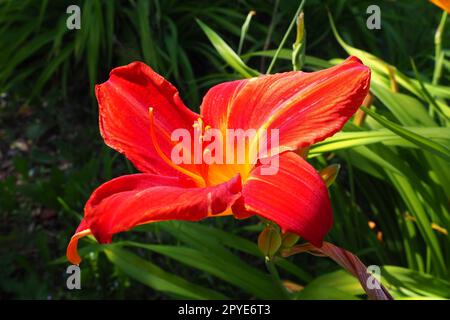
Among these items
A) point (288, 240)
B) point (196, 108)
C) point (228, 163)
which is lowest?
point (288, 240)

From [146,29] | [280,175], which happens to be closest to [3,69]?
[146,29]

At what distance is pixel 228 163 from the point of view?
897mm

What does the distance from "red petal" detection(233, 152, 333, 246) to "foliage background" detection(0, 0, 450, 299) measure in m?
0.29

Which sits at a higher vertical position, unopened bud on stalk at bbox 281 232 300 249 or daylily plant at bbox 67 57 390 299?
daylily plant at bbox 67 57 390 299

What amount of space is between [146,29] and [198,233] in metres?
1.11

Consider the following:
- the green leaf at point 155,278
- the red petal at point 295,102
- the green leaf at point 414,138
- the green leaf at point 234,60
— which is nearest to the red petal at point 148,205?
the red petal at point 295,102

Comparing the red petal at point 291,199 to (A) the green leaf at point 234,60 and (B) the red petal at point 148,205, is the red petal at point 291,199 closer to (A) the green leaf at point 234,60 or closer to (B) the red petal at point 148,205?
(B) the red petal at point 148,205

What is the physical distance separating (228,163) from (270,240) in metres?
0.12

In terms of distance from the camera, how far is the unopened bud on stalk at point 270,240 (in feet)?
2.82

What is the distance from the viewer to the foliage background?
150cm

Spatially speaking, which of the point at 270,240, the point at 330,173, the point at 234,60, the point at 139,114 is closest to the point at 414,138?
the point at 330,173

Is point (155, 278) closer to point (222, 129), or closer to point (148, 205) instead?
point (222, 129)

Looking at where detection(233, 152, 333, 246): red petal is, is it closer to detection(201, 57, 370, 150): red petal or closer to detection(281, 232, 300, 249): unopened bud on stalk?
detection(201, 57, 370, 150): red petal

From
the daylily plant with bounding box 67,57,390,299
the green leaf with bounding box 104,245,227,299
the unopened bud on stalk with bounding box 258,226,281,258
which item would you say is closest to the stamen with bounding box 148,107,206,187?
the daylily plant with bounding box 67,57,390,299
